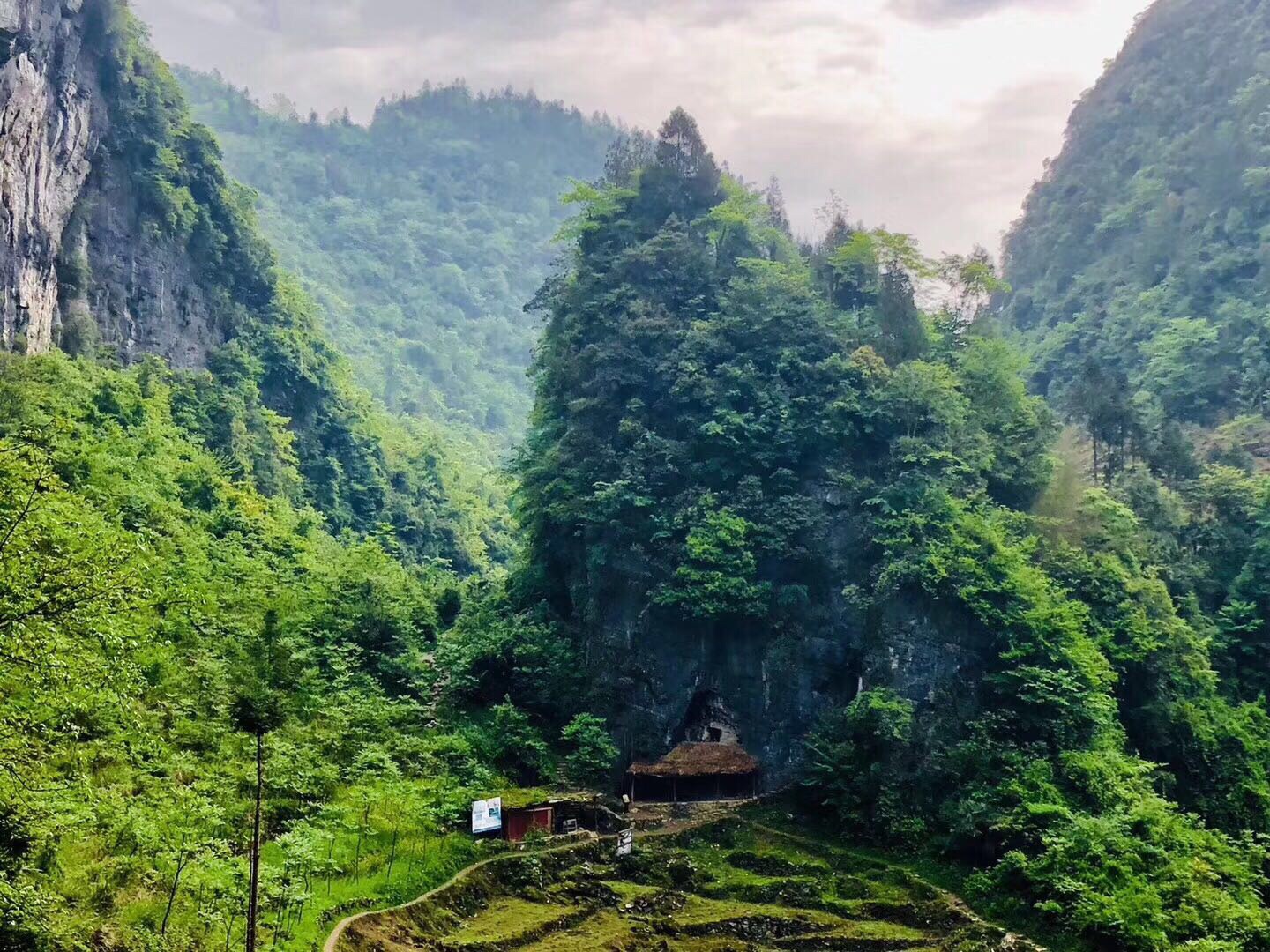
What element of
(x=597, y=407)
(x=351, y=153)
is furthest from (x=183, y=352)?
(x=351, y=153)

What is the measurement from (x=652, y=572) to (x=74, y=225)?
25120mm

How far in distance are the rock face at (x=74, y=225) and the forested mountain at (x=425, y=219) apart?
101 ft

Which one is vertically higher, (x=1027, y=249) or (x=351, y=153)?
(x=351, y=153)

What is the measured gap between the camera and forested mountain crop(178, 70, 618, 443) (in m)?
84.8

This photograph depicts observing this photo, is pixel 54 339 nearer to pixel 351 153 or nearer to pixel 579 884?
pixel 579 884

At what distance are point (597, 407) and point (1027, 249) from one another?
120 ft

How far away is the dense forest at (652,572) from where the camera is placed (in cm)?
A: 1823

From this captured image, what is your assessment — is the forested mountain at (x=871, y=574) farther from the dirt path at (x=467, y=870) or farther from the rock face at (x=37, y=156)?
the rock face at (x=37, y=156)

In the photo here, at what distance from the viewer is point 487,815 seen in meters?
25.5

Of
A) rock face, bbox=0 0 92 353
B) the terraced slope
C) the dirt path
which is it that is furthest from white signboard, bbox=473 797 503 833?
rock face, bbox=0 0 92 353

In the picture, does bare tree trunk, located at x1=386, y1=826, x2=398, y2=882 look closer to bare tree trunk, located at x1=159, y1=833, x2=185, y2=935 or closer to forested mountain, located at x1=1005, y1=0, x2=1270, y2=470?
bare tree trunk, located at x1=159, y1=833, x2=185, y2=935

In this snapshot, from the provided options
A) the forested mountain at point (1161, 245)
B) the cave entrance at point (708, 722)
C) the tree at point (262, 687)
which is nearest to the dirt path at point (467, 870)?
the tree at point (262, 687)

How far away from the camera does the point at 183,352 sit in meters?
43.8

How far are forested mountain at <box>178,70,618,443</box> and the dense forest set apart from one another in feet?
105
